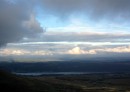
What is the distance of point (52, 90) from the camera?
129m

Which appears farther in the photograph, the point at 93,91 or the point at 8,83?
the point at 93,91

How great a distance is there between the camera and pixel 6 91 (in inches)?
4336

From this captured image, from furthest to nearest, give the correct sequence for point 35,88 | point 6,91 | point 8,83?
point 35,88 < point 8,83 < point 6,91

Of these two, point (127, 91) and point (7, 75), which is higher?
point (7, 75)

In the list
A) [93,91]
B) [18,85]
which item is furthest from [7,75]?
[93,91]

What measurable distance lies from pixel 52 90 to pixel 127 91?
29689mm

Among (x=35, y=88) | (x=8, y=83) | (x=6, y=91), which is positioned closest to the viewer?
(x=6, y=91)

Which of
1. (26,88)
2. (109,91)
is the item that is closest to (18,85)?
(26,88)

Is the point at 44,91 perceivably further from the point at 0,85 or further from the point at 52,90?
the point at 0,85

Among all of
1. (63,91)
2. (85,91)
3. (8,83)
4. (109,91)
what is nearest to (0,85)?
(8,83)

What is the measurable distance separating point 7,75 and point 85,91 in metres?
30.7

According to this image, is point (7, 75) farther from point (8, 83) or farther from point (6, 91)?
point (6, 91)

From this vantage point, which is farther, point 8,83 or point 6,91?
point 8,83

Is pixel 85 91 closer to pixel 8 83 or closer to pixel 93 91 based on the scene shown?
pixel 93 91
